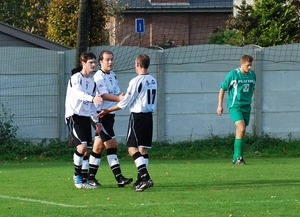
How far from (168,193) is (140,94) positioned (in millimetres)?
1454

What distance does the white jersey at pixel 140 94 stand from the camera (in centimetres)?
1098

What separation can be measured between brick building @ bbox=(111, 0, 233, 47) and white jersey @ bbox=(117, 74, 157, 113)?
2548 centimetres

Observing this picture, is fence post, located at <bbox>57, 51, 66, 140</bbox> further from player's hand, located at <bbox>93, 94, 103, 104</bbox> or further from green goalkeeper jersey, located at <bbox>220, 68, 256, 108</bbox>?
player's hand, located at <bbox>93, 94, 103, 104</bbox>

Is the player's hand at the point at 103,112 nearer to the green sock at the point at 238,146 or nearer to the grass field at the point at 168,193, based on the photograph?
the grass field at the point at 168,193

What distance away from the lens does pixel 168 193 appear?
1066 cm

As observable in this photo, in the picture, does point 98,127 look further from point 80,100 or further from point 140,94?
point 140,94

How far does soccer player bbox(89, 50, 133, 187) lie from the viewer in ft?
37.6

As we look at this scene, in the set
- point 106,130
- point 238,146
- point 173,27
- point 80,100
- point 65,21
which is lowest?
point 238,146

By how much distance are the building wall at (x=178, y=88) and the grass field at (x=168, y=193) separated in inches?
124

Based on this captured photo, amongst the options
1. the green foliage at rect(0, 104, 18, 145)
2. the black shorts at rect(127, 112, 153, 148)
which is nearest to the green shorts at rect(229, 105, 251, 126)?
the black shorts at rect(127, 112, 153, 148)

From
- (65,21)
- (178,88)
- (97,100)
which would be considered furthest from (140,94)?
(65,21)

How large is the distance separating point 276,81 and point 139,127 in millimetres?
8424

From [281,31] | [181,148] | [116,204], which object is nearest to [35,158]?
[181,148]

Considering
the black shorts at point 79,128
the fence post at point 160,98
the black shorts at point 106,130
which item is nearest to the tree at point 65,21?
the fence post at point 160,98
